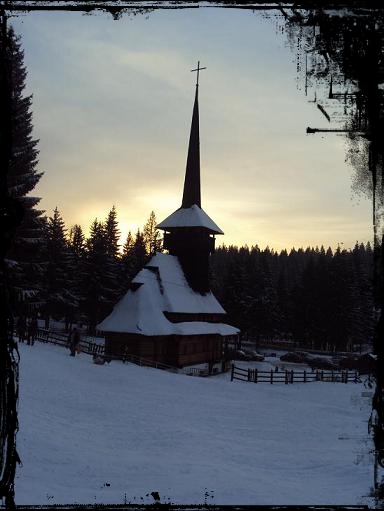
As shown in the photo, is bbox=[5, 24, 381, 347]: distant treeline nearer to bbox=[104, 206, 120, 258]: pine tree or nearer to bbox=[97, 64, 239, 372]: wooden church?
bbox=[104, 206, 120, 258]: pine tree

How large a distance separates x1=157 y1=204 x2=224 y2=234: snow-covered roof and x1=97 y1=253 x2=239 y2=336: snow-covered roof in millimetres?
3047

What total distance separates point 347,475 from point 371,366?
8.26 metres

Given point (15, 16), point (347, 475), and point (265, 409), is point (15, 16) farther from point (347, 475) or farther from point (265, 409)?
point (265, 409)

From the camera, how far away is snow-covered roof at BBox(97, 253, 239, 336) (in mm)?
32656

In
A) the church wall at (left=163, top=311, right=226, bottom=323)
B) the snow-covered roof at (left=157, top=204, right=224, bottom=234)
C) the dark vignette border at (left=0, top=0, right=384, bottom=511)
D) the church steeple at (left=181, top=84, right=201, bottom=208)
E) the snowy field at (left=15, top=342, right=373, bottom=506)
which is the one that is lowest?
the snowy field at (left=15, top=342, right=373, bottom=506)

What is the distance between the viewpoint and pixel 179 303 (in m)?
36.9

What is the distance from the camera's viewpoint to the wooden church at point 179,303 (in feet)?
107

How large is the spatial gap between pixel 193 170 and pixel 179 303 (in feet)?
54.9

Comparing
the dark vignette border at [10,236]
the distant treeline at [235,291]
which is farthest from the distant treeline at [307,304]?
the dark vignette border at [10,236]

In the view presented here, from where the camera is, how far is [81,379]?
70.4ft

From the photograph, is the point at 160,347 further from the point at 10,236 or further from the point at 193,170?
the point at 10,236

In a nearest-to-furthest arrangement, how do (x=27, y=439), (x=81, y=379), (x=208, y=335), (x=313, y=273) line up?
(x=27, y=439) < (x=81, y=379) < (x=208, y=335) < (x=313, y=273)

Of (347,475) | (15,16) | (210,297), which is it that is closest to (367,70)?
(15,16)

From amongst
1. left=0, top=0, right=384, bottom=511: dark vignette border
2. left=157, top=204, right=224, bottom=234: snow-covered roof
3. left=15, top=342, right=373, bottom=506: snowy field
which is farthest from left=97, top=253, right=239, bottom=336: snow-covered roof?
left=0, top=0, right=384, bottom=511: dark vignette border
